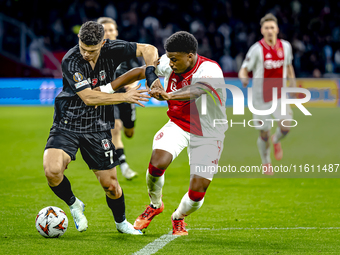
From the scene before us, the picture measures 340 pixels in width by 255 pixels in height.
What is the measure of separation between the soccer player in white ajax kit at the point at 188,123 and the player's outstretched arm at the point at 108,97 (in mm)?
318

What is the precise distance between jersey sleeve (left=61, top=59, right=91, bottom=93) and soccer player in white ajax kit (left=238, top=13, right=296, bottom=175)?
14.4 feet

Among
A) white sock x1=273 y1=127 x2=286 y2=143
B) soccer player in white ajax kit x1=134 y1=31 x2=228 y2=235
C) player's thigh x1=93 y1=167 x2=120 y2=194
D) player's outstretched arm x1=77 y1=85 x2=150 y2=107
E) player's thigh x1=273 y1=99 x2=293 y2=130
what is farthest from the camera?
white sock x1=273 y1=127 x2=286 y2=143

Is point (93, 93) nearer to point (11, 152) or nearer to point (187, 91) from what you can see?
point (187, 91)

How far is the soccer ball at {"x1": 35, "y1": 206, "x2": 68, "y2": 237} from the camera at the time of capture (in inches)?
192

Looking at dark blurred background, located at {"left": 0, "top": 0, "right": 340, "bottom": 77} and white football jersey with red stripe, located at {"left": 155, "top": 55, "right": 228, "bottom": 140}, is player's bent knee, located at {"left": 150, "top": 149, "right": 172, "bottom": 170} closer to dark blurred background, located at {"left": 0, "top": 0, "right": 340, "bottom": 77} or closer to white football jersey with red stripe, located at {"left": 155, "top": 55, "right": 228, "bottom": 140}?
white football jersey with red stripe, located at {"left": 155, "top": 55, "right": 228, "bottom": 140}

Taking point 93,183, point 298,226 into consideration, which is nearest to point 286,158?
point 93,183

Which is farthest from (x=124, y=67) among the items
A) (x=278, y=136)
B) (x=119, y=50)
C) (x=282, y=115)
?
(x=278, y=136)

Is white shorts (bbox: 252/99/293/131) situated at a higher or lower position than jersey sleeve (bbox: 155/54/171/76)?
lower

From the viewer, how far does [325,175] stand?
8867 mm

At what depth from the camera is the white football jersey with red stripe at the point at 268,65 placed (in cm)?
881

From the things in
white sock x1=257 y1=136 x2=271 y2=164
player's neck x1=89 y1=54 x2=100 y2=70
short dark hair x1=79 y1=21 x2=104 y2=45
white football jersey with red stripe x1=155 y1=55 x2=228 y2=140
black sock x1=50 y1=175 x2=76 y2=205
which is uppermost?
short dark hair x1=79 y1=21 x2=104 y2=45

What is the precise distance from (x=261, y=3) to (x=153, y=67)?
64.9ft

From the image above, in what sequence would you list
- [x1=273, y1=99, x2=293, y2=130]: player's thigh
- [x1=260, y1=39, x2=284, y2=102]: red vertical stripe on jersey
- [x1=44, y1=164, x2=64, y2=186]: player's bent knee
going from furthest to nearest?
1. [x1=273, y1=99, x2=293, y2=130]: player's thigh
2. [x1=260, y1=39, x2=284, y2=102]: red vertical stripe on jersey
3. [x1=44, y1=164, x2=64, y2=186]: player's bent knee

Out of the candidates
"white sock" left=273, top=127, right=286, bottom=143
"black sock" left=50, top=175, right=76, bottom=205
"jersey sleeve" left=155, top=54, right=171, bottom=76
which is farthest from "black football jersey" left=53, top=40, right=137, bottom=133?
"white sock" left=273, top=127, right=286, bottom=143
